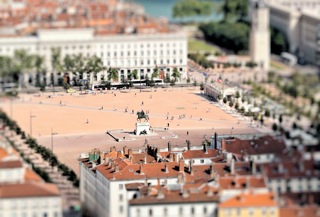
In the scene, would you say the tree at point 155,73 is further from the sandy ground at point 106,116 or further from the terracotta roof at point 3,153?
the terracotta roof at point 3,153

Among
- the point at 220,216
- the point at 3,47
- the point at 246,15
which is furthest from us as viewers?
the point at 246,15

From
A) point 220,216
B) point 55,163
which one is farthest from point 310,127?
point 55,163

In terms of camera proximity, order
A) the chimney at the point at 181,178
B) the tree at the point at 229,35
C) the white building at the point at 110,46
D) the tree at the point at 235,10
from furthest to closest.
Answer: the tree at the point at 235,10 < the tree at the point at 229,35 < the white building at the point at 110,46 < the chimney at the point at 181,178

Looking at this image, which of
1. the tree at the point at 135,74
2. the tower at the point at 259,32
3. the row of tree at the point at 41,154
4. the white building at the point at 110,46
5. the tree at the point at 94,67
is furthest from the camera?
the tower at the point at 259,32

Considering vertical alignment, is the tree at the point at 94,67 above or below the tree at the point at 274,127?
below

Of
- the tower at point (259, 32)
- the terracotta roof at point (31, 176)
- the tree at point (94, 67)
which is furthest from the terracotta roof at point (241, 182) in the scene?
the tower at point (259, 32)

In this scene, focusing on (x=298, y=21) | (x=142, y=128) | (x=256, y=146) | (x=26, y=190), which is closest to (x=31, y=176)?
(x=26, y=190)

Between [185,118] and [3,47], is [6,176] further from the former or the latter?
[3,47]
